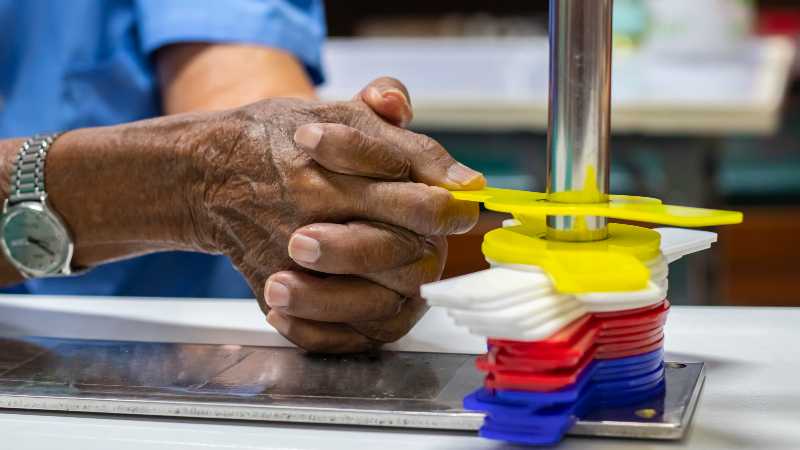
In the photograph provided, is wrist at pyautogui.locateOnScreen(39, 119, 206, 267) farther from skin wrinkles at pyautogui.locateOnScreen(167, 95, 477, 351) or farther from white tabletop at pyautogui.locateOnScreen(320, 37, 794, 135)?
white tabletop at pyautogui.locateOnScreen(320, 37, 794, 135)

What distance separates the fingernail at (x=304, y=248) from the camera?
44 cm

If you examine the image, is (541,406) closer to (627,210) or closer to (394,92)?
(627,210)

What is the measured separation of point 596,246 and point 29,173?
0.44 m

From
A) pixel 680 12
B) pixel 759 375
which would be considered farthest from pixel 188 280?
pixel 680 12

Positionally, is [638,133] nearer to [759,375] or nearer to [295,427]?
[759,375]

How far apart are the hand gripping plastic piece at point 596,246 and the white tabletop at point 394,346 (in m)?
0.08

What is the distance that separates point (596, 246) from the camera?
35cm

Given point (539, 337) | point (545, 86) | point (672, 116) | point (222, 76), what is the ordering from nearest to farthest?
point (539, 337) < point (222, 76) < point (672, 116) < point (545, 86)

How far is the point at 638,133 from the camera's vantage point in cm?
141

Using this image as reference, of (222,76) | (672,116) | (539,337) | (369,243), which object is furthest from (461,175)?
(672,116)

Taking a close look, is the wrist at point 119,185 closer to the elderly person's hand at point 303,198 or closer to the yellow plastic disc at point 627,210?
the elderly person's hand at point 303,198

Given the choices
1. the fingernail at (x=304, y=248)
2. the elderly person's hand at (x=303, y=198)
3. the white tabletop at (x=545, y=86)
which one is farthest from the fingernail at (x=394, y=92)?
the white tabletop at (x=545, y=86)

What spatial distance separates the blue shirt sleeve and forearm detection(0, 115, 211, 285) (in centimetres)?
31

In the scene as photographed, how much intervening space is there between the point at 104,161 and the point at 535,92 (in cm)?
103
